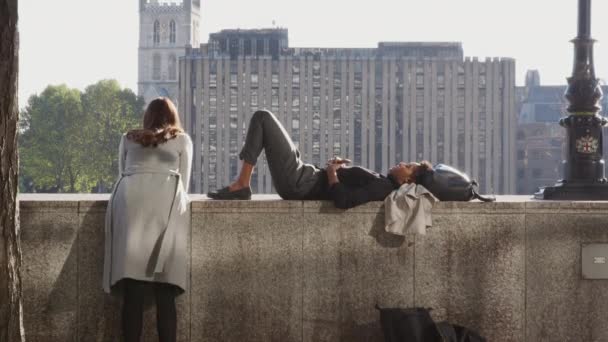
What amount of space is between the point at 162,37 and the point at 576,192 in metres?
163

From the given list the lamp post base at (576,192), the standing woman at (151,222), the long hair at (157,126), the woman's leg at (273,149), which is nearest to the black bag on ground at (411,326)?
the woman's leg at (273,149)

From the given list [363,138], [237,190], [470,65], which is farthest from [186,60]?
[237,190]

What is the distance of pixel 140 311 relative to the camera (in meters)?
6.94

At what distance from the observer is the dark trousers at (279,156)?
24.9ft

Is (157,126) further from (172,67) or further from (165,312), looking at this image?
(172,67)

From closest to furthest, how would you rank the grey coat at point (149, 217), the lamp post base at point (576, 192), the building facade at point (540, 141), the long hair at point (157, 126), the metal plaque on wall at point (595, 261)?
the grey coat at point (149, 217) < the long hair at point (157, 126) < the metal plaque on wall at point (595, 261) < the lamp post base at point (576, 192) < the building facade at point (540, 141)

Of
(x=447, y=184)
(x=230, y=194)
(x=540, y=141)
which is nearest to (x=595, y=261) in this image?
(x=447, y=184)

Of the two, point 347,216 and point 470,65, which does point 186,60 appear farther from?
point 347,216

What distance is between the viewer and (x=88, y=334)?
25.5 feet

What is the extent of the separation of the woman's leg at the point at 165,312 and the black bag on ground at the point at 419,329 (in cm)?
156

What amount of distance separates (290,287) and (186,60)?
112169mm

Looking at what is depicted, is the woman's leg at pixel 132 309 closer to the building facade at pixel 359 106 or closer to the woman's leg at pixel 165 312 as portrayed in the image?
the woman's leg at pixel 165 312

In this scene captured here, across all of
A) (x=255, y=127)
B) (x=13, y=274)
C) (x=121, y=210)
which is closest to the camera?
(x=13, y=274)

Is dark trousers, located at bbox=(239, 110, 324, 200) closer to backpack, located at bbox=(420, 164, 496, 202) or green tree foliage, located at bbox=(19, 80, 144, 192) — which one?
backpack, located at bbox=(420, 164, 496, 202)
